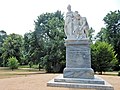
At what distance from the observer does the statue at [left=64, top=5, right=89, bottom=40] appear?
44.5 ft

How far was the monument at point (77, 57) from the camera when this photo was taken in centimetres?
1192

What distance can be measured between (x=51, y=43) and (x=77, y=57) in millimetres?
21523

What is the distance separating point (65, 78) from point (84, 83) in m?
1.30

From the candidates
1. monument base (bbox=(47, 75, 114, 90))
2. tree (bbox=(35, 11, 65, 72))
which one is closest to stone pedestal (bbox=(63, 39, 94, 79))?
monument base (bbox=(47, 75, 114, 90))

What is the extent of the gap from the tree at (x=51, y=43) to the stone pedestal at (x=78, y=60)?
19.7 metres

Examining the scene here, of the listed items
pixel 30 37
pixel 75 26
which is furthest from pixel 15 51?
pixel 75 26

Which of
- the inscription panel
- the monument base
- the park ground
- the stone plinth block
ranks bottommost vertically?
the park ground

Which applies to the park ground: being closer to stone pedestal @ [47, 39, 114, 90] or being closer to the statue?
stone pedestal @ [47, 39, 114, 90]

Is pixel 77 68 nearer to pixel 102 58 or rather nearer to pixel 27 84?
pixel 27 84

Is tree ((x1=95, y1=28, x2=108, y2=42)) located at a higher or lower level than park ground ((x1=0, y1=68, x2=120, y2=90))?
higher

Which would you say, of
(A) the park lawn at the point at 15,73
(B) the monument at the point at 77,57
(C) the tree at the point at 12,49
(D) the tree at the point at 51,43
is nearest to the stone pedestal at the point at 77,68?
(B) the monument at the point at 77,57

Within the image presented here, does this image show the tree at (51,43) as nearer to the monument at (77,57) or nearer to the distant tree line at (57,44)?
the distant tree line at (57,44)

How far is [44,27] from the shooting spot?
122 ft

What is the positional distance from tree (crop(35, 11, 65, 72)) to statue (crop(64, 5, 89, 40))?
63.3 feet
